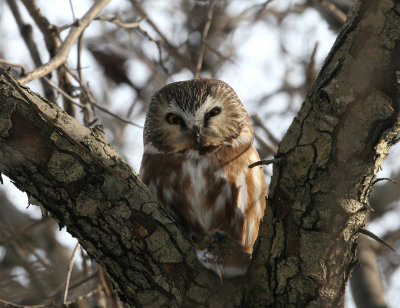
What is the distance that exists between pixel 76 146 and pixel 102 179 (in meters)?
0.21

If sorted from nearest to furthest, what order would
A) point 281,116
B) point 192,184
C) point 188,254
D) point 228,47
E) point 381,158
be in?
point 381,158 → point 188,254 → point 192,184 → point 228,47 → point 281,116

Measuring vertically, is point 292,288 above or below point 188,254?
below

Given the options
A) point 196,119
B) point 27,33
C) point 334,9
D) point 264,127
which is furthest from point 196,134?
point 334,9

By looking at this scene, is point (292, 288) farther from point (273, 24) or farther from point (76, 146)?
point (273, 24)

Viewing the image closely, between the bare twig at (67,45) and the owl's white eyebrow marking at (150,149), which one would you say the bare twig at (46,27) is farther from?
the owl's white eyebrow marking at (150,149)

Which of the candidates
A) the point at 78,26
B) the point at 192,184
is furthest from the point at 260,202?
the point at 78,26

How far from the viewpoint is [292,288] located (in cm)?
274

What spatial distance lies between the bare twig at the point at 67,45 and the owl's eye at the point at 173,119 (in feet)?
2.91

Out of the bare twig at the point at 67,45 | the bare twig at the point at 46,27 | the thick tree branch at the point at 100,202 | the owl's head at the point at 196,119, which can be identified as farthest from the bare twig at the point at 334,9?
the thick tree branch at the point at 100,202

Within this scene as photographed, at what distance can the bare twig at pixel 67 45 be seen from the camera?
3.30 meters

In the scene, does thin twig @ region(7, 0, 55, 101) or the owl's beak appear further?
thin twig @ region(7, 0, 55, 101)

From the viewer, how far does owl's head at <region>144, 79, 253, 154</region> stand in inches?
151

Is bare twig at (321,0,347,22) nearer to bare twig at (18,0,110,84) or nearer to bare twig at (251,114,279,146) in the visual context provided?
bare twig at (251,114,279,146)

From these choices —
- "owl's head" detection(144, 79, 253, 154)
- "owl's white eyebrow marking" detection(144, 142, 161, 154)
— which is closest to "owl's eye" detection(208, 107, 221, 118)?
"owl's head" detection(144, 79, 253, 154)
